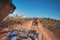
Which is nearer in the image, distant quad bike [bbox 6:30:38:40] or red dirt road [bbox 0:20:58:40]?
distant quad bike [bbox 6:30:38:40]

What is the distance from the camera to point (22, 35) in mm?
5156

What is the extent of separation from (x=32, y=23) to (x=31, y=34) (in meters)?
0.34

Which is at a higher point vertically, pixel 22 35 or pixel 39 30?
pixel 39 30

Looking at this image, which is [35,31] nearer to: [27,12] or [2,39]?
[27,12]

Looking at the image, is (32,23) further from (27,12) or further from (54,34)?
(54,34)

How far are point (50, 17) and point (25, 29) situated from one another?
0.77m

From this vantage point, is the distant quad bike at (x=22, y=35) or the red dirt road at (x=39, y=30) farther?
the red dirt road at (x=39, y=30)

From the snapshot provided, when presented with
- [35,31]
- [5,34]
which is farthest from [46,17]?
[5,34]

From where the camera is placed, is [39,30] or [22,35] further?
[39,30]

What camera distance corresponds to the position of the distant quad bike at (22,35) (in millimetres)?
5133

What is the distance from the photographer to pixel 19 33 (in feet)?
17.1

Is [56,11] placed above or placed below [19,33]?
above

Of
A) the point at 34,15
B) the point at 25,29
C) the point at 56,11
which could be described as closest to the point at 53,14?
the point at 56,11

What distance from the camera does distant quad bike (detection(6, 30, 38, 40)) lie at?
16.8 ft
